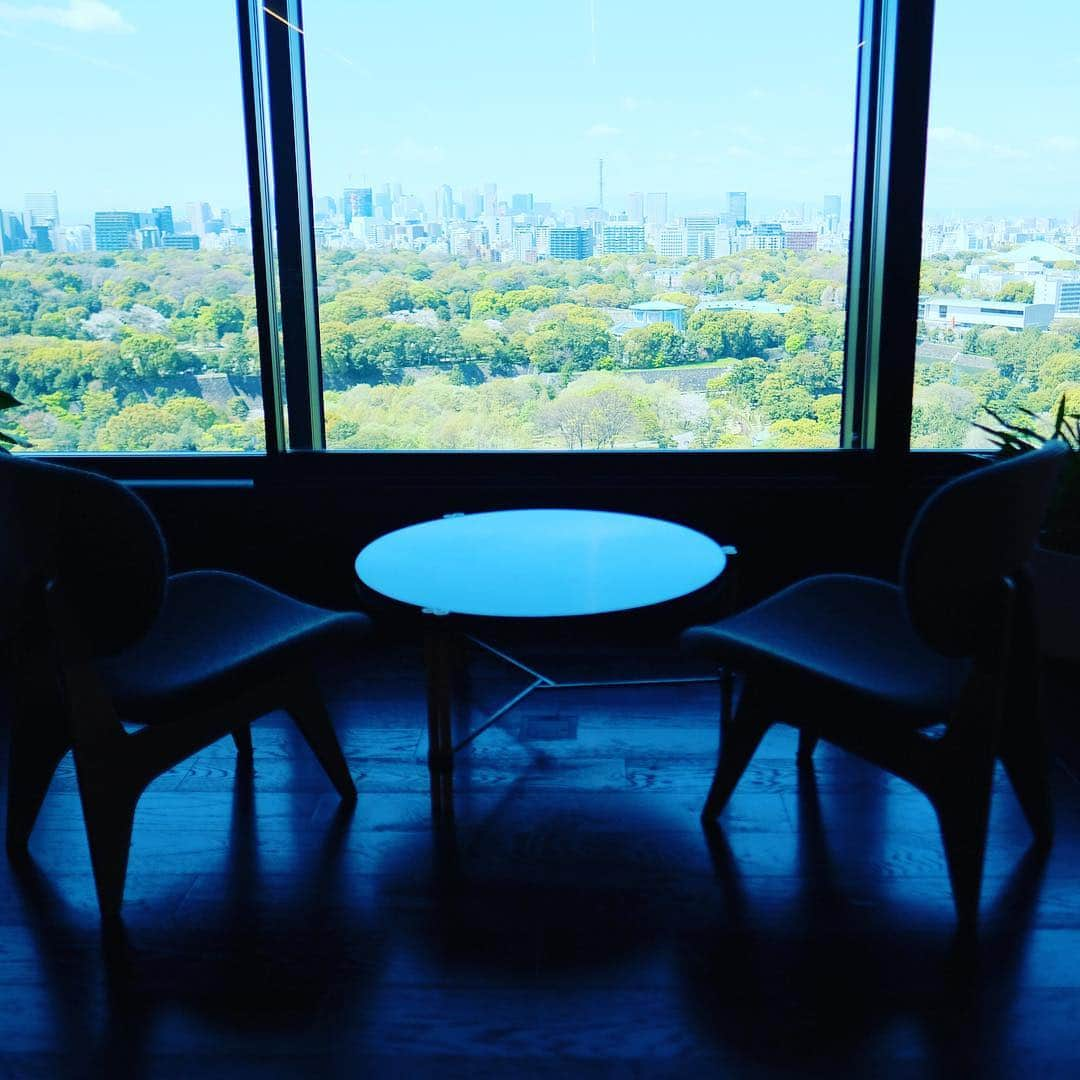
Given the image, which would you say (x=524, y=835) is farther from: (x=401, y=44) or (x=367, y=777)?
(x=401, y=44)

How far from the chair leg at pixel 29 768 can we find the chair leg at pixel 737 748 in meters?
1.29

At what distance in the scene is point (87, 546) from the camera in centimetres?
178

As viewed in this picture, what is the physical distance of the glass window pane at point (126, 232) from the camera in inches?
129

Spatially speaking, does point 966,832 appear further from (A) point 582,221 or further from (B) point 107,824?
(A) point 582,221

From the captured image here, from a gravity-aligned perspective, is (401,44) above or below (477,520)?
above

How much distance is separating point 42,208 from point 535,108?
1.55m

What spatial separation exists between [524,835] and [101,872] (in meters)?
0.80

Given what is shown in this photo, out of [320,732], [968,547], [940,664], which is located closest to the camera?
[968,547]

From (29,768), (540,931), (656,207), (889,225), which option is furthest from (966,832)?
(656,207)

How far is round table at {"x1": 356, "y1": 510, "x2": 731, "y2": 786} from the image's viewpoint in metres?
2.20

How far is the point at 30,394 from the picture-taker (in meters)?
3.53

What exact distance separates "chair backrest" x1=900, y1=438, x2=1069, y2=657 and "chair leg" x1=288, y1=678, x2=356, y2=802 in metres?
1.21

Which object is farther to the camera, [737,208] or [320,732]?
[737,208]

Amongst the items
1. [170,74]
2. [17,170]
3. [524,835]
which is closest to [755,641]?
[524,835]
